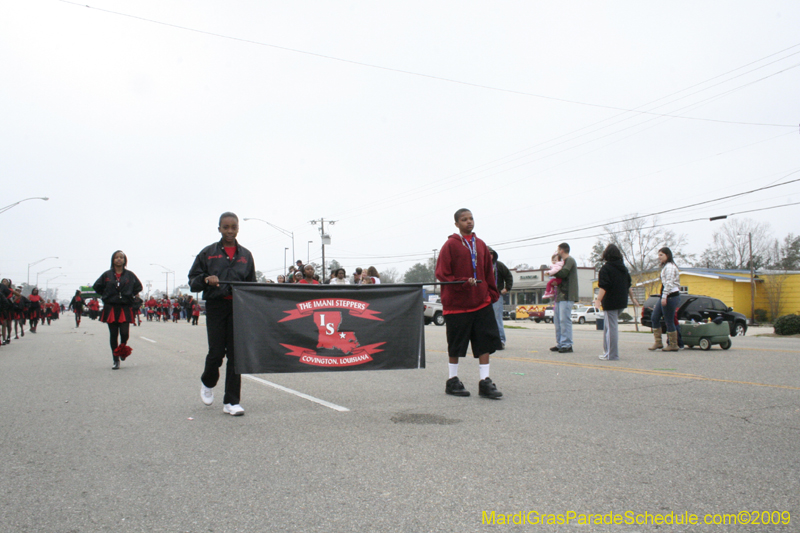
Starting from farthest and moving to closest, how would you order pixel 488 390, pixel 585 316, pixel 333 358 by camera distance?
pixel 585 316
pixel 488 390
pixel 333 358

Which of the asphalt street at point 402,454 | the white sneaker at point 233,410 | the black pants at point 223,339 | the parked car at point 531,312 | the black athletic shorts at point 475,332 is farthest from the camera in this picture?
the parked car at point 531,312

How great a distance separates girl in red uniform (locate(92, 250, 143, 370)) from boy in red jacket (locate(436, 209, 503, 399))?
6.15 m

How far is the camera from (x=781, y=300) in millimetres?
42188

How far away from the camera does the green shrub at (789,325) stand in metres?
17.3

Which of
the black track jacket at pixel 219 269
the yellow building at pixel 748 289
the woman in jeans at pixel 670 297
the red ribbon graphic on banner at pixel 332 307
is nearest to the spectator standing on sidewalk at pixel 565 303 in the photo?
the woman in jeans at pixel 670 297

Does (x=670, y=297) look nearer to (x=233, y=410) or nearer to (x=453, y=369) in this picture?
(x=453, y=369)

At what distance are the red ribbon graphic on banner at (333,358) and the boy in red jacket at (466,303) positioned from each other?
0.83 metres

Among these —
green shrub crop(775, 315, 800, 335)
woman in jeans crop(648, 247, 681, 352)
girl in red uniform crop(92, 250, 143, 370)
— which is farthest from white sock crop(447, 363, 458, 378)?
green shrub crop(775, 315, 800, 335)

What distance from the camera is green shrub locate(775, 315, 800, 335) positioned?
682 inches

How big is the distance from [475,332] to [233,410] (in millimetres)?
2477

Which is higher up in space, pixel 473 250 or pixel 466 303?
pixel 473 250

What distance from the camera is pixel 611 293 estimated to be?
366 inches

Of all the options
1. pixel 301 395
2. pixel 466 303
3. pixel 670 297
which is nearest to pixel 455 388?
pixel 466 303

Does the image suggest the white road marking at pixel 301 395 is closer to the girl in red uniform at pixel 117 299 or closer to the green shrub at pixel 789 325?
the girl in red uniform at pixel 117 299
